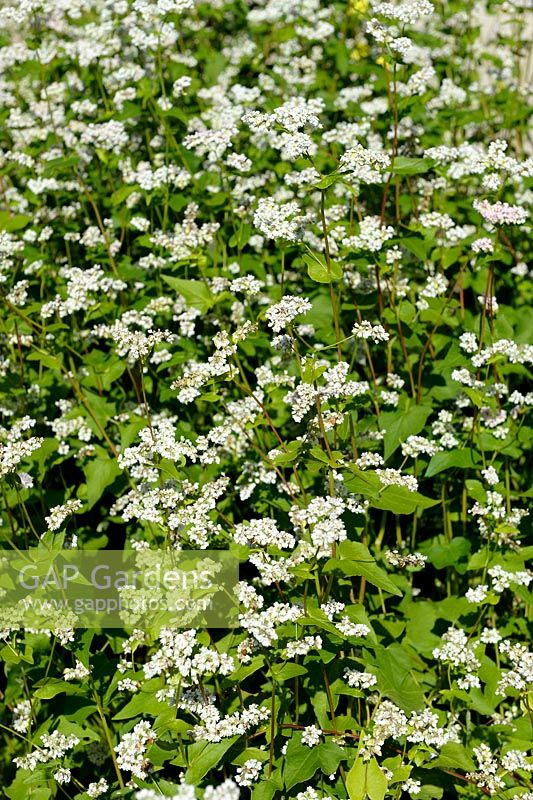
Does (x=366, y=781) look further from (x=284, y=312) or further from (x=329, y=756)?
(x=284, y=312)

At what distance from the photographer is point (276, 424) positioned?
4.21m

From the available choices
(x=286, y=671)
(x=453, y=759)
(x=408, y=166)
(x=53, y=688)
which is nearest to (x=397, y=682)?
(x=453, y=759)

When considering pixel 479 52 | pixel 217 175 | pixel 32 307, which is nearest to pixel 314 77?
pixel 217 175

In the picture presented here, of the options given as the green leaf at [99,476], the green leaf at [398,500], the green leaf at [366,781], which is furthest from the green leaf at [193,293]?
the green leaf at [366,781]

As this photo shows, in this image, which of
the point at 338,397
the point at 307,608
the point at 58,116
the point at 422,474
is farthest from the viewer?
the point at 58,116

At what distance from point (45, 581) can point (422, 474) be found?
5.51ft

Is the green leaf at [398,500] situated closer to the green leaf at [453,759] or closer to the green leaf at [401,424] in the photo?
the green leaf at [401,424]

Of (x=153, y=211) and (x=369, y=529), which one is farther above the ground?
(x=153, y=211)

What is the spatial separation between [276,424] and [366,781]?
168cm

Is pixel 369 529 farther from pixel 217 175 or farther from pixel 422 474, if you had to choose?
pixel 217 175

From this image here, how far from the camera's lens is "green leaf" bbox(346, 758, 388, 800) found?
117 inches

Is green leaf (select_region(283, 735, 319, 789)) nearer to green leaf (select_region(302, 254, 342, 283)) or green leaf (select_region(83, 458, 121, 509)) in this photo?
green leaf (select_region(83, 458, 121, 509))

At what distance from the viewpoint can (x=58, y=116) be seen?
545 centimetres

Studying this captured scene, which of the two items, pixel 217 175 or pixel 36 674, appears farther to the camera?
pixel 217 175
